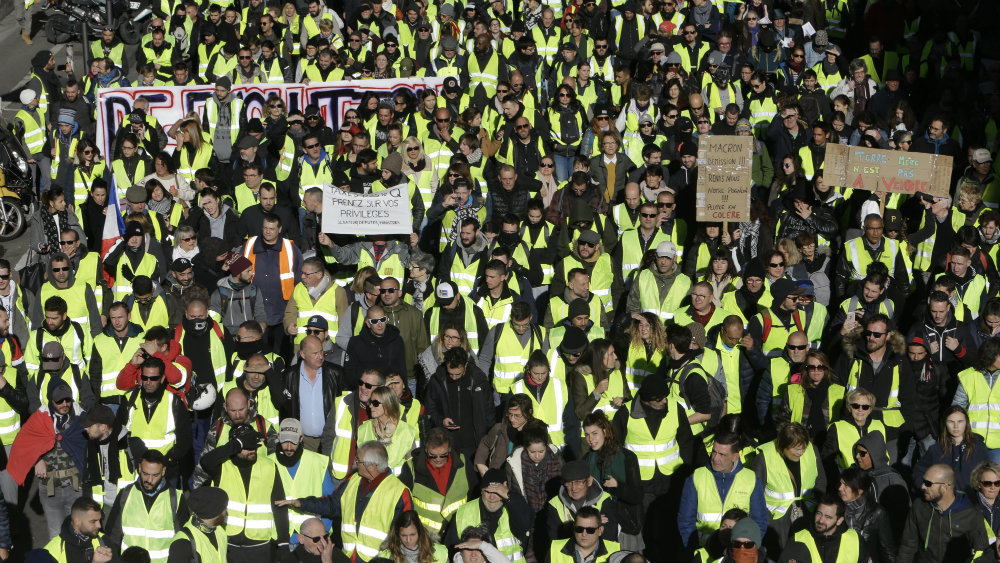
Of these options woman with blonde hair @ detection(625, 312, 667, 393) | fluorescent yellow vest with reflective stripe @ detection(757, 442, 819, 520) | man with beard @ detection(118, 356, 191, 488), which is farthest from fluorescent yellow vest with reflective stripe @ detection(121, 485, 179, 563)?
fluorescent yellow vest with reflective stripe @ detection(757, 442, 819, 520)

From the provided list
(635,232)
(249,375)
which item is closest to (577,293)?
(635,232)

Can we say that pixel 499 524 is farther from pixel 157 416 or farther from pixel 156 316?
pixel 156 316

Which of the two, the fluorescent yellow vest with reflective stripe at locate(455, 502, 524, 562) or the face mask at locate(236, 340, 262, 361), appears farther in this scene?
the face mask at locate(236, 340, 262, 361)

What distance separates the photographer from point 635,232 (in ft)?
50.1

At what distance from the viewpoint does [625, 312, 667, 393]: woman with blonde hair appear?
13.0 m

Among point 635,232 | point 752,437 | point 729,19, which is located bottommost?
point 752,437

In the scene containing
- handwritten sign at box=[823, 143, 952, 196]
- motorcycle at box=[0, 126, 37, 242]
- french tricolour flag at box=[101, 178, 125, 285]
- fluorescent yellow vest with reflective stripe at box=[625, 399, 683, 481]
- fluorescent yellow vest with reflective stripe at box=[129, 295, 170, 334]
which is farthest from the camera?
motorcycle at box=[0, 126, 37, 242]

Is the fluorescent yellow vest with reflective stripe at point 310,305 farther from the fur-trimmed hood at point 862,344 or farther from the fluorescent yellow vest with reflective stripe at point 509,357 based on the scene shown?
the fur-trimmed hood at point 862,344

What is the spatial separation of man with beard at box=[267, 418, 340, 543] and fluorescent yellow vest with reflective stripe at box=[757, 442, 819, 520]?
343cm

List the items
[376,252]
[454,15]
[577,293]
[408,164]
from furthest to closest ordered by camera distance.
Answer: [454,15] → [408,164] → [376,252] → [577,293]

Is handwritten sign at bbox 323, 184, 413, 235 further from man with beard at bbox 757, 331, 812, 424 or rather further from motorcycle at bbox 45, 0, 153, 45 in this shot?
motorcycle at bbox 45, 0, 153, 45

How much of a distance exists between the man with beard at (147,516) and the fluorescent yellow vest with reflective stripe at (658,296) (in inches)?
198

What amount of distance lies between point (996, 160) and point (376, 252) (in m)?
7.29

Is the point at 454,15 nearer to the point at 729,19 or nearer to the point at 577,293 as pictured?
the point at 729,19
